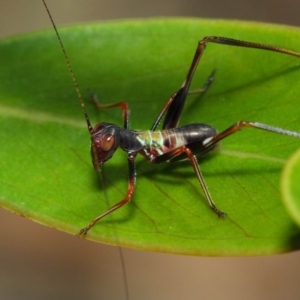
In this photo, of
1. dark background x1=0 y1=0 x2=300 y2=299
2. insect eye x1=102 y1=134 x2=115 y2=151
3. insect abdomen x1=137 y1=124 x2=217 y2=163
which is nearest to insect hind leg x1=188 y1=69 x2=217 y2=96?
insect abdomen x1=137 y1=124 x2=217 y2=163

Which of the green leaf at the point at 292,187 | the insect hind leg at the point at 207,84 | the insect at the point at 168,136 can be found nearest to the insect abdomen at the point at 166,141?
the insect at the point at 168,136

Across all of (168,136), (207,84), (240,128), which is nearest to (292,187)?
(240,128)

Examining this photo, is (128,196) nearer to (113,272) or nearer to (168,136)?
(168,136)

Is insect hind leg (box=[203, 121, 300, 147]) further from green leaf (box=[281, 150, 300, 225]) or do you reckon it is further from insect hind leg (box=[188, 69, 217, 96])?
green leaf (box=[281, 150, 300, 225])

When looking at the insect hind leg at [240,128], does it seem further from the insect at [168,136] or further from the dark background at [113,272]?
the dark background at [113,272]

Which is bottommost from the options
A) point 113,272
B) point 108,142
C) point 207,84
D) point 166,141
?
point 113,272

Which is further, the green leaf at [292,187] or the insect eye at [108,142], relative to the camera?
the insect eye at [108,142]

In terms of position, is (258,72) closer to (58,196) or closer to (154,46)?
(154,46)
